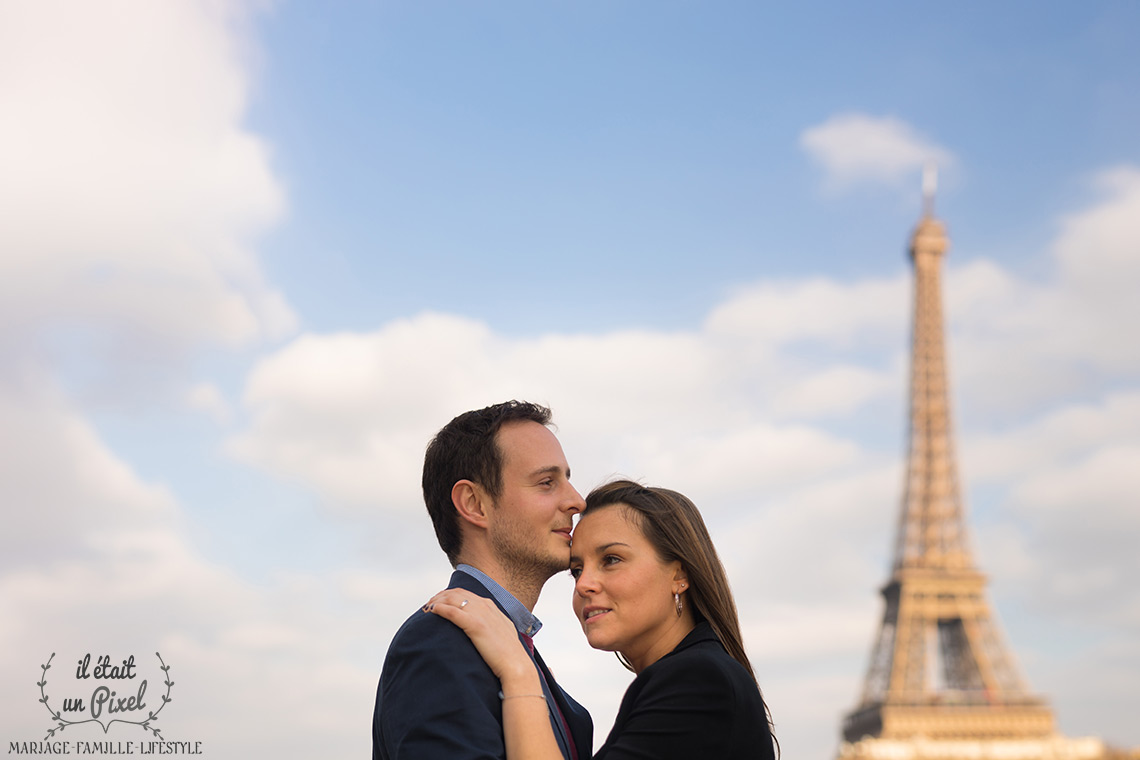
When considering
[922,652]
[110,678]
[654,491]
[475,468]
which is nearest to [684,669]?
[654,491]

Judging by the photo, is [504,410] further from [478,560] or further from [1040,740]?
[1040,740]

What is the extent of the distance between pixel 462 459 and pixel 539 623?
75 centimetres

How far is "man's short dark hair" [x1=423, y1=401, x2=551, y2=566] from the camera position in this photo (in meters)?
5.16

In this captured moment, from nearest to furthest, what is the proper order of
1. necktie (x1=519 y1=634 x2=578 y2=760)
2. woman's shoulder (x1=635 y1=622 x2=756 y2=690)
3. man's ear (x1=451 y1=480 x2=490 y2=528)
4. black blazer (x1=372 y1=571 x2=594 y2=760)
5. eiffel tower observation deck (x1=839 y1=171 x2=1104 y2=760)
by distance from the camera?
black blazer (x1=372 y1=571 x2=594 y2=760), woman's shoulder (x1=635 y1=622 x2=756 y2=690), necktie (x1=519 y1=634 x2=578 y2=760), man's ear (x1=451 y1=480 x2=490 y2=528), eiffel tower observation deck (x1=839 y1=171 x2=1104 y2=760)

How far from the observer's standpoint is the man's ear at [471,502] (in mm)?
5121

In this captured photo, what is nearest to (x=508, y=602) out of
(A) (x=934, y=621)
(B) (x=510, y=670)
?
(B) (x=510, y=670)

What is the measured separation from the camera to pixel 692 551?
508cm

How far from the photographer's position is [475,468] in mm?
5176

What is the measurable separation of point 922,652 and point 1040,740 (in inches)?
255

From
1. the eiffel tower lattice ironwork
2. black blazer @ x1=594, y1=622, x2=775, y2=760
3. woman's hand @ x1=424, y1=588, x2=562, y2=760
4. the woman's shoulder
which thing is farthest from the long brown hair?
the eiffel tower lattice ironwork

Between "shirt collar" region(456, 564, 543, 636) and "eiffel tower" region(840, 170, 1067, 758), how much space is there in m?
55.3

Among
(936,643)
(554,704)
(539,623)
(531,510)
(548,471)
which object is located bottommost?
(554,704)

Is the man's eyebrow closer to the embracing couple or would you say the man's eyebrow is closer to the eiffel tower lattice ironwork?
the embracing couple

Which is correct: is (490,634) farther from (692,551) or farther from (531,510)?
(692,551)
